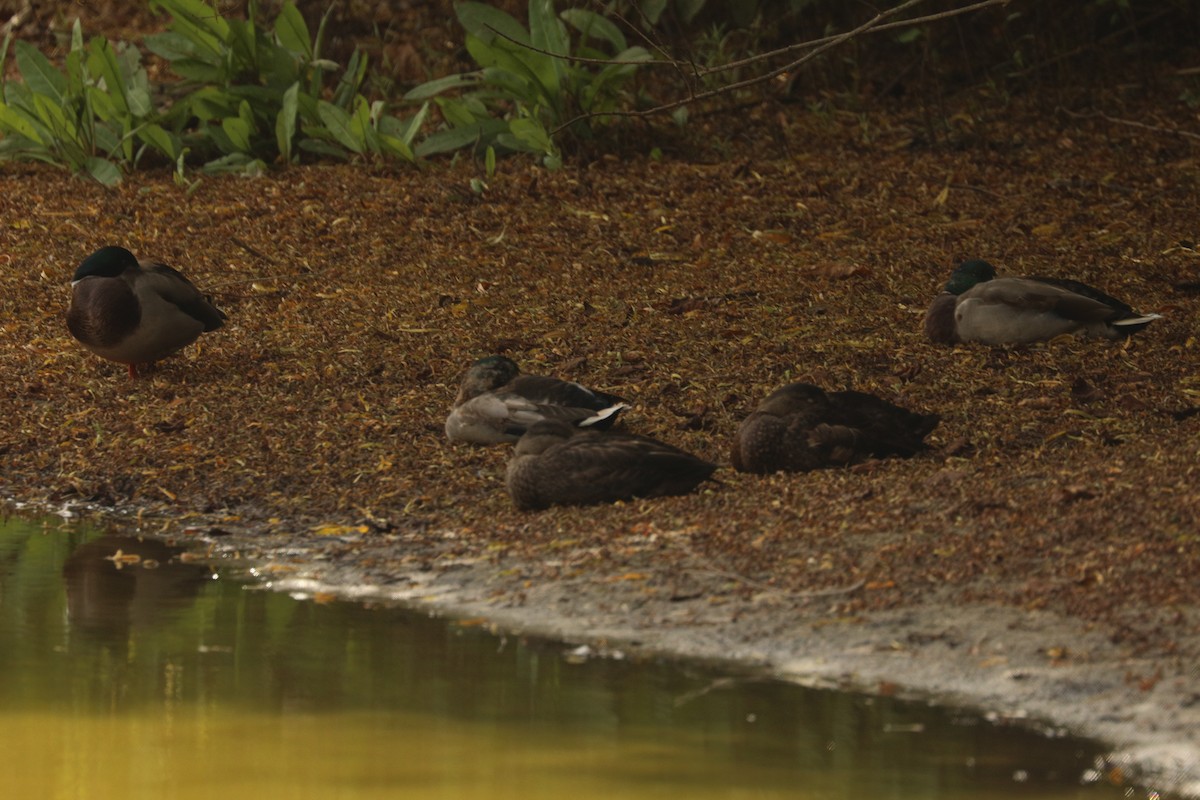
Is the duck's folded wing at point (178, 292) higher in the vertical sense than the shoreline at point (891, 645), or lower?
higher

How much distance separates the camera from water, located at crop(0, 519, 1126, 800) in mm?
3637

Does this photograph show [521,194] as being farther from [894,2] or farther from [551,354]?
[894,2]

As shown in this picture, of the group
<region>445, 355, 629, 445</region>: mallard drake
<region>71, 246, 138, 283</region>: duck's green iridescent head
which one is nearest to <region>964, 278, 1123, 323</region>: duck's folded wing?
<region>445, 355, 629, 445</region>: mallard drake

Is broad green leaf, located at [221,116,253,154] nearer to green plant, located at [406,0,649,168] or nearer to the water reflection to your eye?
green plant, located at [406,0,649,168]

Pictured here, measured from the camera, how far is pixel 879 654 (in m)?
4.43

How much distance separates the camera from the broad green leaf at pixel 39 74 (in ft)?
41.6

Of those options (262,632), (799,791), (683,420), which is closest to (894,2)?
(683,420)

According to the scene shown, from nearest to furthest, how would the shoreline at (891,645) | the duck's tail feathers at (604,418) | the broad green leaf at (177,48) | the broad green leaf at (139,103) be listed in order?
1. the shoreline at (891,645)
2. the duck's tail feathers at (604,418)
3. the broad green leaf at (139,103)
4. the broad green leaf at (177,48)

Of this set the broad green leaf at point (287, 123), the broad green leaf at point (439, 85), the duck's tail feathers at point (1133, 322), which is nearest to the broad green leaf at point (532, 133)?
the broad green leaf at point (439, 85)

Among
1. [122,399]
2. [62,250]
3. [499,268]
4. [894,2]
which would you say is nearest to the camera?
[122,399]

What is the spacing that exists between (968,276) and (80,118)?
23.9 feet

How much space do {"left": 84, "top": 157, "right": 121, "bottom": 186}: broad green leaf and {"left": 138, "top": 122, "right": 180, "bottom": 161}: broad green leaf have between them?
0.33 metres

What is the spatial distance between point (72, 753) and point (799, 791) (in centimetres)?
167

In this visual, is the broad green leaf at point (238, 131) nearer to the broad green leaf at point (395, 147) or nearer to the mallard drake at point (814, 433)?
the broad green leaf at point (395, 147)
